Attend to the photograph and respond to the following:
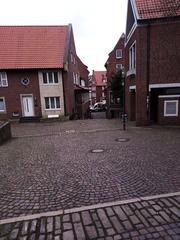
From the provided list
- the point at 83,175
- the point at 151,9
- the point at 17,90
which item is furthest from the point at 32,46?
the point at 83,175

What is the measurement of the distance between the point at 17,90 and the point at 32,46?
5210 millimetres

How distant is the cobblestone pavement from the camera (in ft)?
14.4

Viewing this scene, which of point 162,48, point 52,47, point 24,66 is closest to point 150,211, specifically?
point 162,48

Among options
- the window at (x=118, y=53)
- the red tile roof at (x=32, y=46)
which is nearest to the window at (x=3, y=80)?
the red tile roof at (x=32, y=46)

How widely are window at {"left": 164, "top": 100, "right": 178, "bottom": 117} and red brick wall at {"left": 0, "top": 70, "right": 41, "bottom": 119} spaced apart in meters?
12.5

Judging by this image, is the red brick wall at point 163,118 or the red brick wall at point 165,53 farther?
the red brick wall at point 163,118

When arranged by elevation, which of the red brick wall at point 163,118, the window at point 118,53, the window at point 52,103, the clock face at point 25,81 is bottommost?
the red brick wall at point 163,118

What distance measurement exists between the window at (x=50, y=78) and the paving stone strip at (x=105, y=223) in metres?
17.4

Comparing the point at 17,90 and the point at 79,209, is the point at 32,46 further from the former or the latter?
the point at 79,209

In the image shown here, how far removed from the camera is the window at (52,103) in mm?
20375

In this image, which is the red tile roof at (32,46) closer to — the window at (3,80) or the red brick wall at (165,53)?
the window at (3,80)

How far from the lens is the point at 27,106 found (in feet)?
66.6

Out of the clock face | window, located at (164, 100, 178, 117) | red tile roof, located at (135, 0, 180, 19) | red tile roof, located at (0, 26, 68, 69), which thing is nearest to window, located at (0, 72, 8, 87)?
red tile roof, located at (0, 26, 68, 69)

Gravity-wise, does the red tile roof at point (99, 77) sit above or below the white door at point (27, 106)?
above
